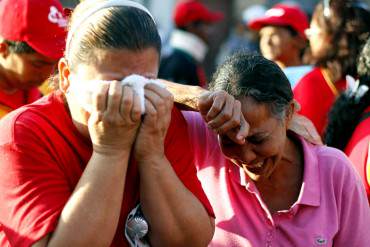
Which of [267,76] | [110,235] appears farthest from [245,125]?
[110,235]

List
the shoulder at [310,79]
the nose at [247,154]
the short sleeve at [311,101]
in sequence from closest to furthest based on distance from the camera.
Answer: the nose at [247,154], the short sleeve at [311,101], the shoulder at [310,79]

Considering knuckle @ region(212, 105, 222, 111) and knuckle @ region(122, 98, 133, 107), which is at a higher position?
knuckle @ region(122, 98, 133, 107)

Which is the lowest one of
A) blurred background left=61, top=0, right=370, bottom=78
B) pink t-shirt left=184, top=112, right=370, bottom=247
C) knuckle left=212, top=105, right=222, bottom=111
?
blurred background left=61, top=0, right=370, bottom=78

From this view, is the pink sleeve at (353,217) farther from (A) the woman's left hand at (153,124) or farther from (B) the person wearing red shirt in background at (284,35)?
(B) the person wearing red shirt in background at (284,35)

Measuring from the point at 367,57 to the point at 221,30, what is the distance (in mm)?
10161

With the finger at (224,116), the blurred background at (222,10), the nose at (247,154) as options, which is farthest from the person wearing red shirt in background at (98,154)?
the blurred background at (222,10)

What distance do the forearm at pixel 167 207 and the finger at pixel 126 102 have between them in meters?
0.21

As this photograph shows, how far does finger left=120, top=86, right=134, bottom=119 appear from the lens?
219 cm

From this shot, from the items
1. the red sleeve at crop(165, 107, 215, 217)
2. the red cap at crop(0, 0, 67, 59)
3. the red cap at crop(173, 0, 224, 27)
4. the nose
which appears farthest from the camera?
the red cap at crop(173, 0, 224, 27)

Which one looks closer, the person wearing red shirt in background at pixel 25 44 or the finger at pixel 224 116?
the finger at pixel 224 116

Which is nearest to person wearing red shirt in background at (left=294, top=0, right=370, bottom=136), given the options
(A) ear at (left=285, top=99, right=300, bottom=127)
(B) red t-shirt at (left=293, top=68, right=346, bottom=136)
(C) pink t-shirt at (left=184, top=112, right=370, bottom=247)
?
(B) red t-shirt at (left=293, top=68, right=346, bottom=136)

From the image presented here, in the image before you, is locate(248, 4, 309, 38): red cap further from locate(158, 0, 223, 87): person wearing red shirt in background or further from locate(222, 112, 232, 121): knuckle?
locate(222, 112, 232, 121): knuckle

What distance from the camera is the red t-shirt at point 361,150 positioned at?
3.33m

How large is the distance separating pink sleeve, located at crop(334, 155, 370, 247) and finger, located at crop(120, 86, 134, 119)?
101 centimetres
